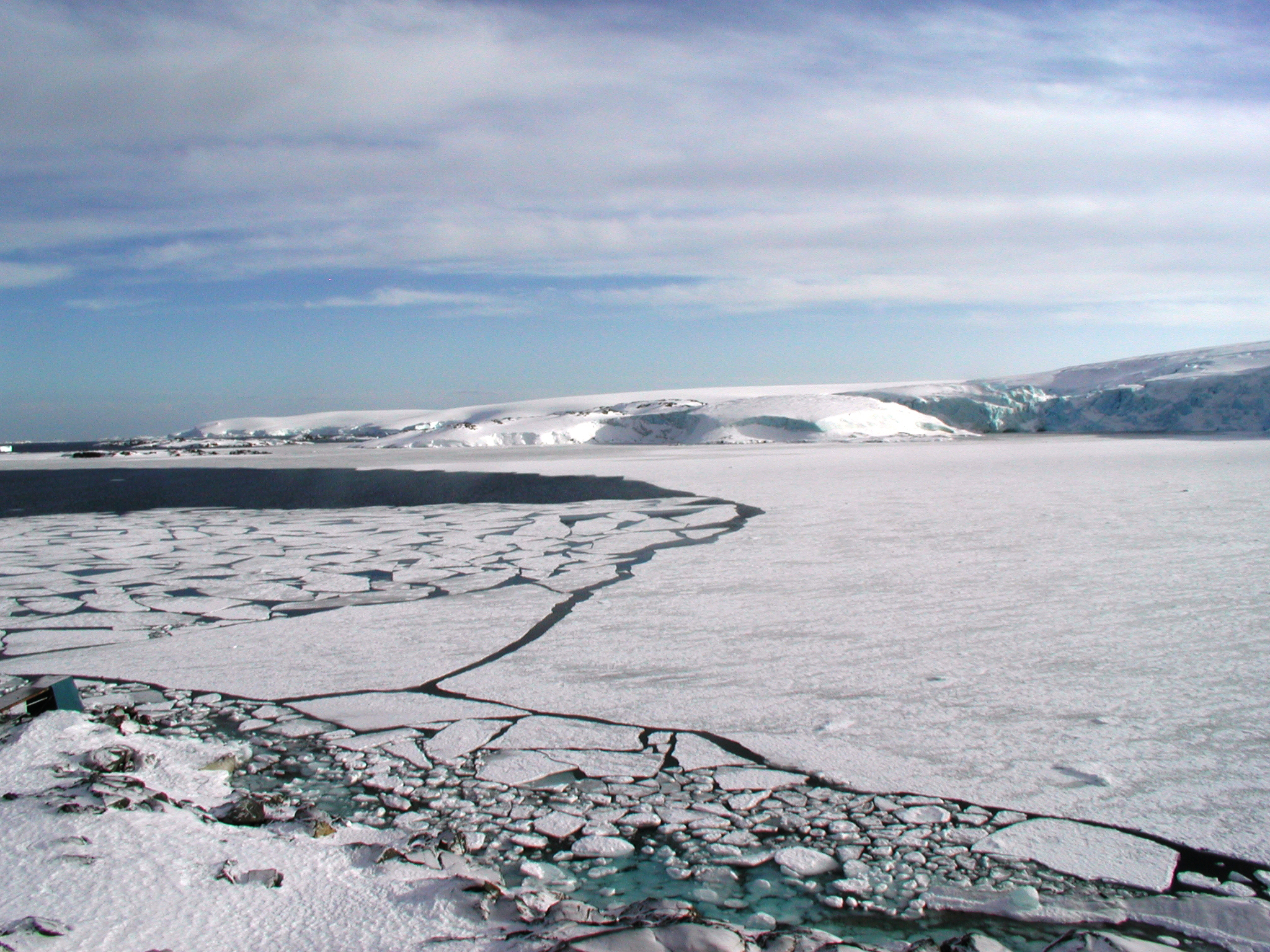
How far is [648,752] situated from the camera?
2.04m

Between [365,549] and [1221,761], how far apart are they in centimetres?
433

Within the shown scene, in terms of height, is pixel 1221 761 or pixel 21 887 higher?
pixel 21 887

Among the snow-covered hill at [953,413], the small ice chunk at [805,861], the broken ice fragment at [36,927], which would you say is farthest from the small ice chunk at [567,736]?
the snow-covered hill at [953,413]

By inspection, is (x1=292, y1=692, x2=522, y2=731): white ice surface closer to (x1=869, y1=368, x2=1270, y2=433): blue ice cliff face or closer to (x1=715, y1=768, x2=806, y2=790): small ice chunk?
(x1=715, y1=768, x2=806, y2=790): small ice chunk

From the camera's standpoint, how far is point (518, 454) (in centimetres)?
2041

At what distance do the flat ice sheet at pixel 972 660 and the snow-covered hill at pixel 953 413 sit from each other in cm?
2233

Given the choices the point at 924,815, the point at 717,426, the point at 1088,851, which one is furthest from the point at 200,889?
the point at 717,426

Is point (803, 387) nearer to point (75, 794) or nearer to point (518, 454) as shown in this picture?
point (518, 454)

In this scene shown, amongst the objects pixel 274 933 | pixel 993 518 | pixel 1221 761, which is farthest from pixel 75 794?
pixel 993 518

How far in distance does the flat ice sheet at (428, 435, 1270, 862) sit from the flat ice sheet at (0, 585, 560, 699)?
24cm

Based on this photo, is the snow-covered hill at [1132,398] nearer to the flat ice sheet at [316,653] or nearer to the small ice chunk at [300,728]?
the flat ice sheet at [316,653]

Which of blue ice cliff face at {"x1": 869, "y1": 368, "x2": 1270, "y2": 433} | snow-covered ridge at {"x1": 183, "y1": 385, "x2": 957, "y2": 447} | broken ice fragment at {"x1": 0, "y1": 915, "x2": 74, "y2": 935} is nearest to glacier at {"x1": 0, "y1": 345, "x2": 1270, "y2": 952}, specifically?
→ broken ice fragment at {"x1": 0, "y1": 915, "x2": 74, "y2": 935}

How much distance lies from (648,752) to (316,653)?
140 centimetres

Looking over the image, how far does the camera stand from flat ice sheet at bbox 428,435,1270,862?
72.9 inches
